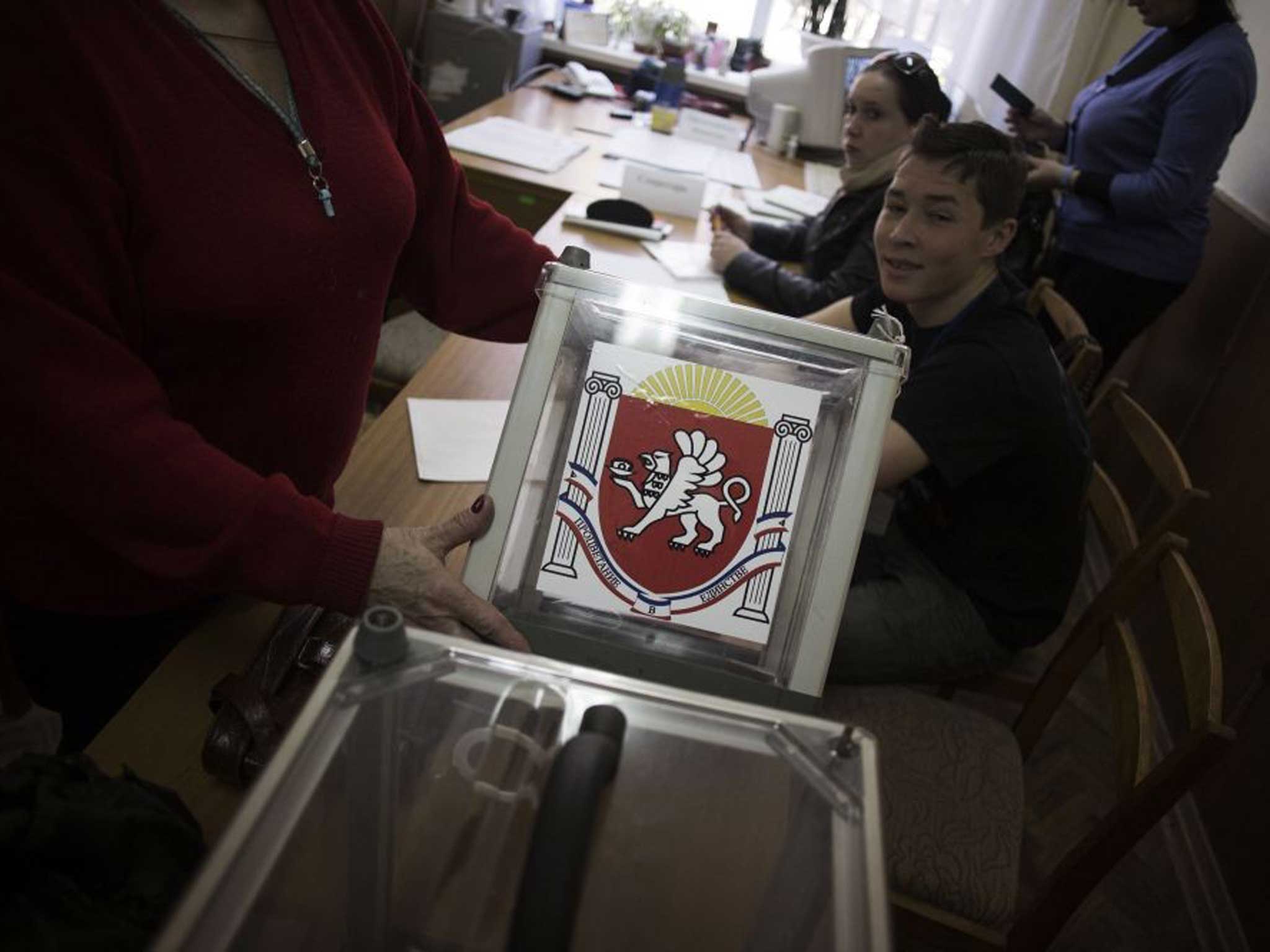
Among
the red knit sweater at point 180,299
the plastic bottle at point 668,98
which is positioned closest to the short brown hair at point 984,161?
the red knit sweater at point 180,299

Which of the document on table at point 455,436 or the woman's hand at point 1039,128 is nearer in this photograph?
the document on table at point 455,436

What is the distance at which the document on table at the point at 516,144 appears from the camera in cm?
221

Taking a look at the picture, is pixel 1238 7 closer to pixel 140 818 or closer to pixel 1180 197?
pixel 1180 197

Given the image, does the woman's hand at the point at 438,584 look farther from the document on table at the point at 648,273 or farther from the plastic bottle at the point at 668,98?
the plastic bottle at the point at 668,98

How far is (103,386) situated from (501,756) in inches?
14.9

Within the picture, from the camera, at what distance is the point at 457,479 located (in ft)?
3.53

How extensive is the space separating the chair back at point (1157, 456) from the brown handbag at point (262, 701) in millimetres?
1183

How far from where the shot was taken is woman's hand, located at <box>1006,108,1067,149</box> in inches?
103

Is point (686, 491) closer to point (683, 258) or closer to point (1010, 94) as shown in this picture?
point (683, 258)

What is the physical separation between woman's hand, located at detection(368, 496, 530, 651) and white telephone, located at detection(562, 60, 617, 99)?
2883mm

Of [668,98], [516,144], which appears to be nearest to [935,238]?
[516,144]

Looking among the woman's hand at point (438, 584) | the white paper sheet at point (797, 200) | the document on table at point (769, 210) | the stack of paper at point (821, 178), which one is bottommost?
the document on table at point (769, 210)

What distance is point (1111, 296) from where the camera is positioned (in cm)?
230

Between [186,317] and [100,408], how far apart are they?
0.13m
